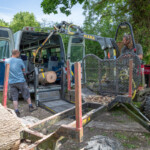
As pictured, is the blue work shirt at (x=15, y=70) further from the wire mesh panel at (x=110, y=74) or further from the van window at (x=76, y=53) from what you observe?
the van window at (x=76, y=53)

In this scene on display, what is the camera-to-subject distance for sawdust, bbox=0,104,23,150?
149 cm

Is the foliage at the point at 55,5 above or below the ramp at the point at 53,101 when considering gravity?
above

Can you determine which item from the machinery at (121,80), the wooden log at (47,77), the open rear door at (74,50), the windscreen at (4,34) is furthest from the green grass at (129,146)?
the windscreen at (4,34)

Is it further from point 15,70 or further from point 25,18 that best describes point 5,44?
point 25,18

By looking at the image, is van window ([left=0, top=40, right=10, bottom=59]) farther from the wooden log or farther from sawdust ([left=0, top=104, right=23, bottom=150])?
sawdust ([left=0, top=104, right=23, bottom=150])

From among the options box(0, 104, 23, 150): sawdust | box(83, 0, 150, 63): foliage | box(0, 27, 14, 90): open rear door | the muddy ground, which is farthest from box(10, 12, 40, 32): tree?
box(0, 104, 23, 150): sawdust

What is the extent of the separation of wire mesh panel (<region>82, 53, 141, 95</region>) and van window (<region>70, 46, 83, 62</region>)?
11.0ft

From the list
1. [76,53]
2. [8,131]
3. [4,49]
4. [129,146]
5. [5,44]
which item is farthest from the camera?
[76,53]

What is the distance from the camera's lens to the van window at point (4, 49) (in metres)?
6.02

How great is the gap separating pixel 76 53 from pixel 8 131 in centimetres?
644

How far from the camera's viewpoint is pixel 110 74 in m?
3.72

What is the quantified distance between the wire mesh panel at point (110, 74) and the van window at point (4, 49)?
3285 millimetres

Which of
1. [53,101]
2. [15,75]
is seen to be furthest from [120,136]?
[15,75]

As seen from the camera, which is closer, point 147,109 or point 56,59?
point 147,109
